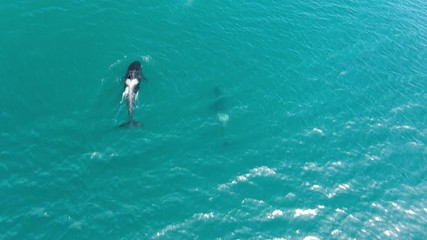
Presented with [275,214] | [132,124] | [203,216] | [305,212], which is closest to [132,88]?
[132,124]

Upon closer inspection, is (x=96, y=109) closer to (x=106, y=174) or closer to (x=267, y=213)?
(x=106, y=174)

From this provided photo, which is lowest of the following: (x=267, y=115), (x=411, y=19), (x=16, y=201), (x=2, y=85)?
(x=16, y=201)

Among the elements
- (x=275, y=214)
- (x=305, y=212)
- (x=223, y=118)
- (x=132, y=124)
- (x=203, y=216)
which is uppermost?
(x=223, y=118)

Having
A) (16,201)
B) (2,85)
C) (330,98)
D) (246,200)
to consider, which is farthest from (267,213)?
(2,85)

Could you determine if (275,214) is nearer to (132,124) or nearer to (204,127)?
(204,127)

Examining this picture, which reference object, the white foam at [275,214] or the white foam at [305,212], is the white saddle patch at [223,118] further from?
the white foam at [305,212]

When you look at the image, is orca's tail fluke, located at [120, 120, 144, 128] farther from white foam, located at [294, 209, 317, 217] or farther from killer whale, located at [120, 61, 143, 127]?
white foam, located at [294, 209, 317, 217]

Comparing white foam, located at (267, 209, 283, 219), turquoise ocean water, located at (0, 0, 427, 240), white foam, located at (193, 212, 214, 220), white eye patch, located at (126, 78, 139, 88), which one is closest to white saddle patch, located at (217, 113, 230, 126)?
turquoise ocean water, located at (0, 0, 427, 240)
